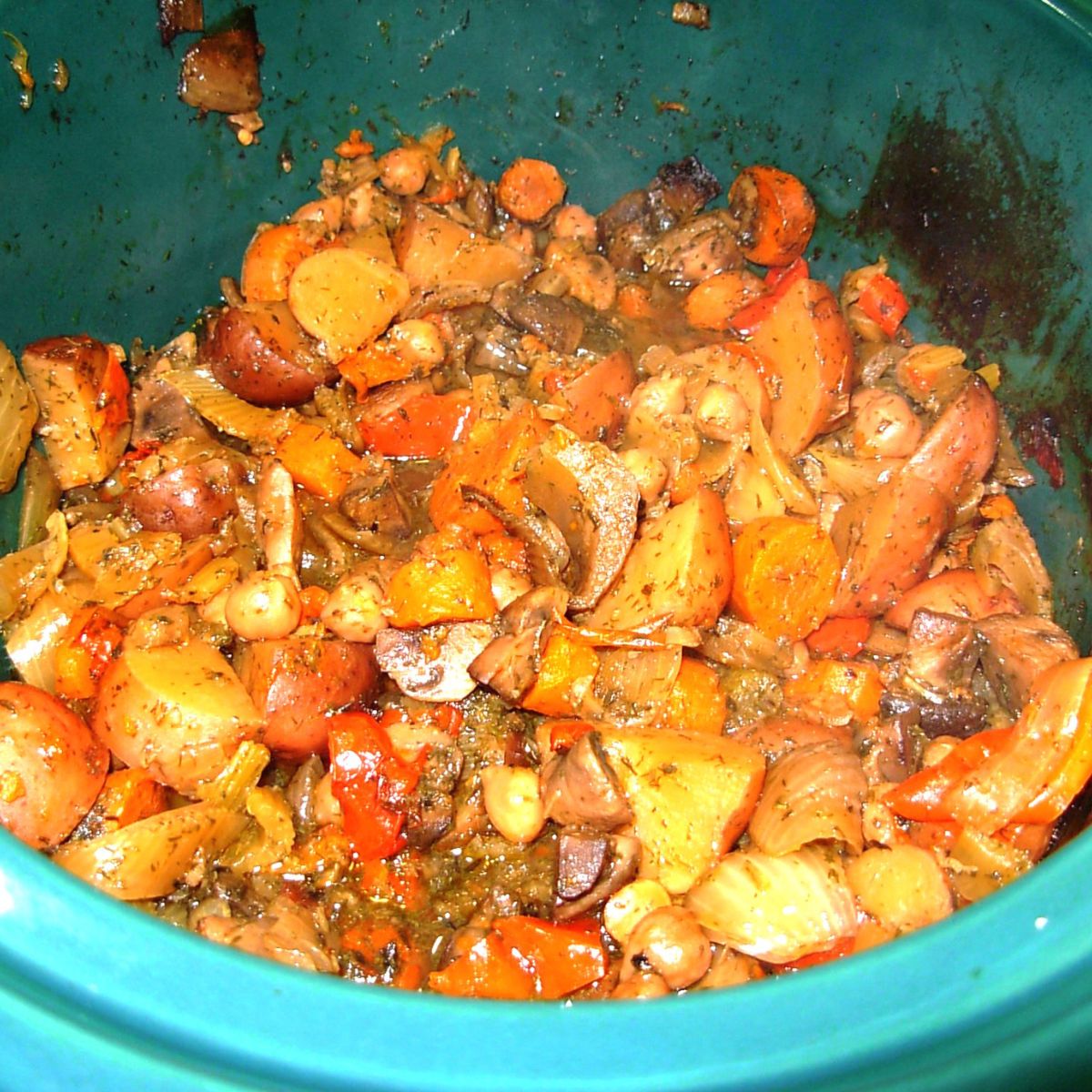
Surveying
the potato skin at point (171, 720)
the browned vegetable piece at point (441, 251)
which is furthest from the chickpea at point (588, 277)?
the potato skin at point (171, 720)

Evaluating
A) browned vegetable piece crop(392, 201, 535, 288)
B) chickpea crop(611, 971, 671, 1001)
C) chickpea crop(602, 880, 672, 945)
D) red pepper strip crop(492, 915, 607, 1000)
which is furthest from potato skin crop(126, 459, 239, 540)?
chickpea crop(611, 971, 671, 1001)

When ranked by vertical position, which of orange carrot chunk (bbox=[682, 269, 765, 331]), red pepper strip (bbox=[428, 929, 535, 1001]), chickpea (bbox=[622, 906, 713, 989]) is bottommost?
red pepper strip (bbox=[428, 929, 535, 1001])

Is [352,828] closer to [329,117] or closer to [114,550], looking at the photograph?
[114,550]

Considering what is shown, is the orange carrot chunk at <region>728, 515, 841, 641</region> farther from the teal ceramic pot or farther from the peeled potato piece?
the peeled potato piece

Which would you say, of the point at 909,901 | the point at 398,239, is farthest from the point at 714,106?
the point at 909,901

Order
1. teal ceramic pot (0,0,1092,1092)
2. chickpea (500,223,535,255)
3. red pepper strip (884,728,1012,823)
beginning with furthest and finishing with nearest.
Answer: chickpea (500,223,535,255), red pepper strip (884,728,1012,823), teal ceramic pot (0,0,1092,1092)
